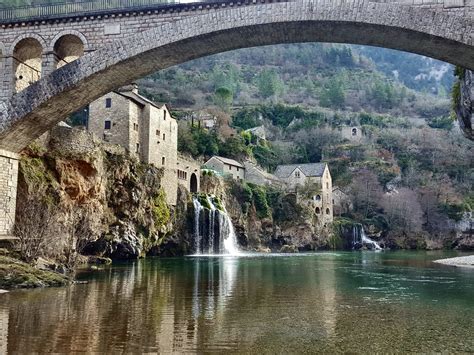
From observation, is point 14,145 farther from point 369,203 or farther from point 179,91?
point 179,91

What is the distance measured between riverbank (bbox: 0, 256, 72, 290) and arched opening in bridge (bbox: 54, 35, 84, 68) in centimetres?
802

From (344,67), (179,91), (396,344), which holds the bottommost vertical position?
(396,344)

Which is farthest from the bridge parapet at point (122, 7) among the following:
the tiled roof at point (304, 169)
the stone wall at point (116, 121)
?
the tiled roof at point (304, 169)

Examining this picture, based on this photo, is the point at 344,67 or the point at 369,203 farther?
the point at 344,67

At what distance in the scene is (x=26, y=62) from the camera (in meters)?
21.6

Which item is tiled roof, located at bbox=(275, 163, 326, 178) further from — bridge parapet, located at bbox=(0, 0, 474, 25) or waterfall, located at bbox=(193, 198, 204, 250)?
bridge parapet, located at bbox=(0, 0, 474, 25)

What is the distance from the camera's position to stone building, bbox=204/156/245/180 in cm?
5509

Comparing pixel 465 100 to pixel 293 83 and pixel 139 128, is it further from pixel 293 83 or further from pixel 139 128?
pixel 293 83

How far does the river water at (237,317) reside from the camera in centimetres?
890

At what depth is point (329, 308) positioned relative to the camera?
13.2m

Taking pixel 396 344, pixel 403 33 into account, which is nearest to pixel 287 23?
pixel 403 33

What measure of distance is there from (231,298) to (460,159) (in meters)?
69.8

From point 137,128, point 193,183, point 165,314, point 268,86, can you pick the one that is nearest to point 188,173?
point 193,183

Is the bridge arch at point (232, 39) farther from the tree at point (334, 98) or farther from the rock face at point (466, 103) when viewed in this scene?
the tree at point (334, 98)
